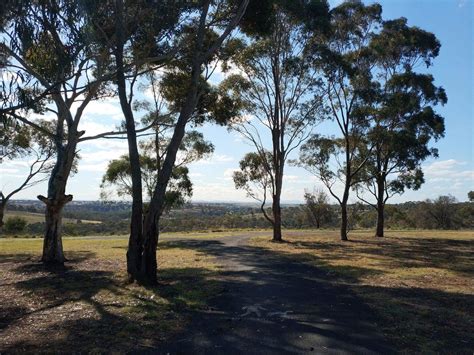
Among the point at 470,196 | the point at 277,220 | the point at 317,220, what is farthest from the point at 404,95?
the point at 470,196

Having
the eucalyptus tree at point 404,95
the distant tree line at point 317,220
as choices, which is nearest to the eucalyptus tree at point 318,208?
the distant tree line at point 317,220

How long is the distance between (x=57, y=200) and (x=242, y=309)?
32.2ft

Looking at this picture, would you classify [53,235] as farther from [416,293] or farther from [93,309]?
[416,293]

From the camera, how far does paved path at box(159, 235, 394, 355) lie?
612cm

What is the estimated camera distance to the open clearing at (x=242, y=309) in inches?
255

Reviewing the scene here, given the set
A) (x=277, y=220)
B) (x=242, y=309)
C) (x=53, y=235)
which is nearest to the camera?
(x=242, y=309)

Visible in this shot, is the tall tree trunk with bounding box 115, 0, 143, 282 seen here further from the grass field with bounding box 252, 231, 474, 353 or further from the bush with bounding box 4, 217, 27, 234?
the bush with bounding box 4, 217, 27, 234

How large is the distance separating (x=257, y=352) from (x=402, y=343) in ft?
6.81

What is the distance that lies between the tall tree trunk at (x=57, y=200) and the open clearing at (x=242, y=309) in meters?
0.88

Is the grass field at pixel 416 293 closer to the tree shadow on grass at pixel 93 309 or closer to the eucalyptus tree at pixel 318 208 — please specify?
the tree shadow on grass at pixel 93 309

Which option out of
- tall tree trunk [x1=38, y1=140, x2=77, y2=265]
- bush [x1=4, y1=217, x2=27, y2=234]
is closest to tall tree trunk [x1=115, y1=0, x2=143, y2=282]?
tall tree trunk [x1=38, y1=140, x2=77, y2=265]

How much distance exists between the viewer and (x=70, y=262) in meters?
17.8

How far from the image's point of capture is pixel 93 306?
918 cm

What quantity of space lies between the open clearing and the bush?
36686mm
